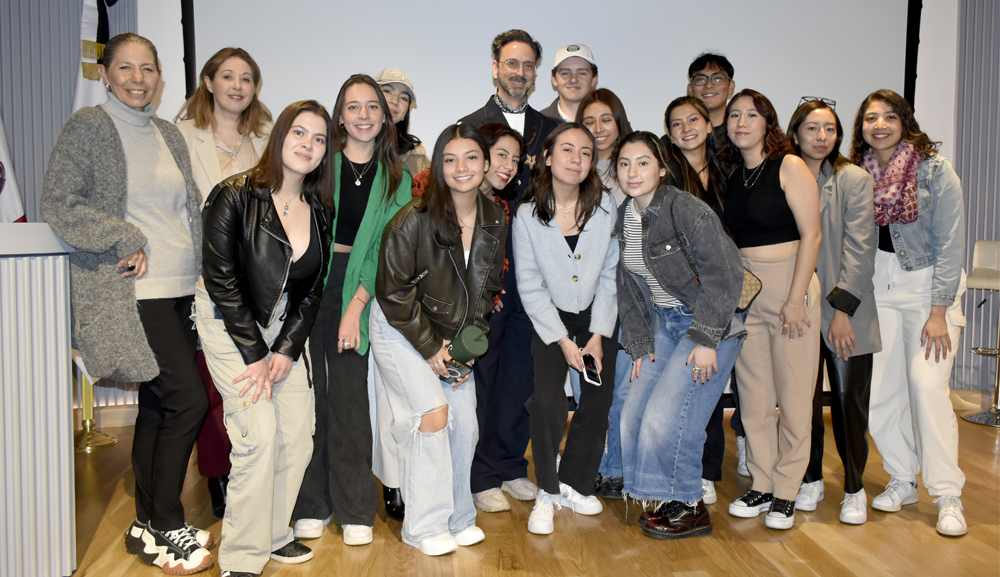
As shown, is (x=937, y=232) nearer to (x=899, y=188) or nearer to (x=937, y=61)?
(x=899, y=188)

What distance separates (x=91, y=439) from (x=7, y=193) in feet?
4.83

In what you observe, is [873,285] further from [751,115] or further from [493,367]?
[493,367]

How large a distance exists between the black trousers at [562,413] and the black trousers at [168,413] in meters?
1.28

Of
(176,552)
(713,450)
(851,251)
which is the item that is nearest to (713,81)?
(851,251)

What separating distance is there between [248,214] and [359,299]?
1.75 ft

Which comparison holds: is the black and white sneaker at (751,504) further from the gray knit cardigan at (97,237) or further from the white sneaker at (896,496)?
the gray knit cardigan at (97,237)

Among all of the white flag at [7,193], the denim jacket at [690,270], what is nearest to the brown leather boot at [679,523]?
the denim jacket at [690,270]

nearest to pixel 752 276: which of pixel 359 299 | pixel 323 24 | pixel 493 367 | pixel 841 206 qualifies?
pixel 841 206

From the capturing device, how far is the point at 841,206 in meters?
2.80

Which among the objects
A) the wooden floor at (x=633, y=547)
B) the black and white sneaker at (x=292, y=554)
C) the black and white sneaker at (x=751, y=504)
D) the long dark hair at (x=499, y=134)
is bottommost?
the wooden floor at (x=633, y=547)

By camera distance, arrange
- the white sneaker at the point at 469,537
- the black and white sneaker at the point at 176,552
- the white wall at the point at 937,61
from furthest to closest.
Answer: the white wall at the point at 937,61
the white sneaker at the point at 469,537
the black and white sneaker at the point at 176,552

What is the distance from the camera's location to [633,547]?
2494mm

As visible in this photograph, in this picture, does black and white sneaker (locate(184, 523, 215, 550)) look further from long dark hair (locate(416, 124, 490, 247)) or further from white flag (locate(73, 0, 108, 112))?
white flag (locate(73, 0, 108, 112))

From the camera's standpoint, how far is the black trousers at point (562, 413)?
2646mm
